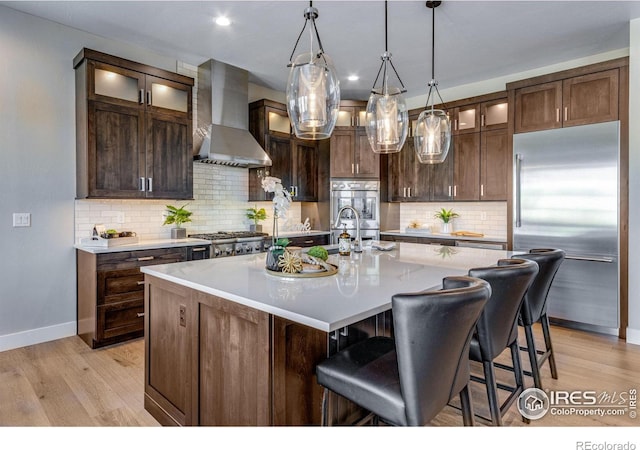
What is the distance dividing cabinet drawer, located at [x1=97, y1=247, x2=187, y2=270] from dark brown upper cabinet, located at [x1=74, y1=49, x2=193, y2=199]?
0.59 meters

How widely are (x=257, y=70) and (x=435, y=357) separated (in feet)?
14.3

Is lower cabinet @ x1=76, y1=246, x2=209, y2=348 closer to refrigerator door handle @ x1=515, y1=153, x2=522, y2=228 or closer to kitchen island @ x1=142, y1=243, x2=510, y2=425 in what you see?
kitchen island @ x1=142, y1=243, x2=510, y2=425

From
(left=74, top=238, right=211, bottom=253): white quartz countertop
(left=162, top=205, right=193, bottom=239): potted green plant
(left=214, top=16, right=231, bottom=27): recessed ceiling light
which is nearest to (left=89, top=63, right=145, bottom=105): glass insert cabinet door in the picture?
(left=214, top=16, right=231, bottom=27): recessed ceiling light

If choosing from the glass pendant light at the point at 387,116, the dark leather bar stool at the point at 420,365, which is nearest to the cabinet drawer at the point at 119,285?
the glass pendant light at the point at 387,116

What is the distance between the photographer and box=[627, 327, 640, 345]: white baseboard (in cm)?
338

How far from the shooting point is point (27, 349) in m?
3.28

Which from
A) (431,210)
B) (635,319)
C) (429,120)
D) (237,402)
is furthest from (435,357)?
(431,210)

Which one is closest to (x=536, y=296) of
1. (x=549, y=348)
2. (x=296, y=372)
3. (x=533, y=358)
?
(x=533, y=358)

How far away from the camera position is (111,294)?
3342mm

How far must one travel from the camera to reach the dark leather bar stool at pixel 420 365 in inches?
45.9

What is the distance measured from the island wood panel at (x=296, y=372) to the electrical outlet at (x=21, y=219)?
3.17 m

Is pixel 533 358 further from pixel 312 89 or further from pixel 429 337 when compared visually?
pixel 312 89

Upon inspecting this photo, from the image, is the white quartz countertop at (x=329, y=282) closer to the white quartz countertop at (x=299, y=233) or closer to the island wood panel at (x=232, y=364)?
the island wood panel at (x=232, y=364)
